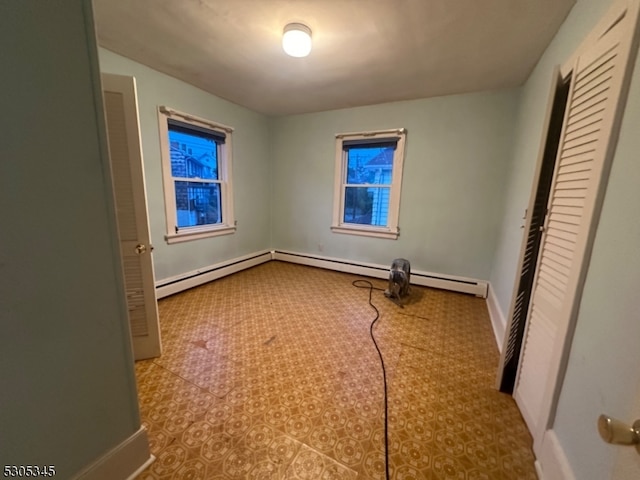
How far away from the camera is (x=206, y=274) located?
331 centimetres

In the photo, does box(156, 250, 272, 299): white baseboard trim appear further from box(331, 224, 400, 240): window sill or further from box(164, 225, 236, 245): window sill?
box(331, 224, 400, 240): window sill

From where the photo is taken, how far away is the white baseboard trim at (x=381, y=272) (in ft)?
A: 10.3

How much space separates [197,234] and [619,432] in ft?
11.3

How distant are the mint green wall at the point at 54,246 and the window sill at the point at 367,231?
309cm

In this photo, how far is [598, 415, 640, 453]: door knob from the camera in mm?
431

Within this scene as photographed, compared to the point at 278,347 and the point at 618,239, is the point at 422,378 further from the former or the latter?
the point at 618,239

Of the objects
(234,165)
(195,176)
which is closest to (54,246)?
(195,176)

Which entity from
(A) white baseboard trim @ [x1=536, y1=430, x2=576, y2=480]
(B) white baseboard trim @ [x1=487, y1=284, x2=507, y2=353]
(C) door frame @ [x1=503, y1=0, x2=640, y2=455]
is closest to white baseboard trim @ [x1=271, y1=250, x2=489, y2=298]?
(B) white baseboard trim @ [x1=487, y1=284, x2=507, y2=353]

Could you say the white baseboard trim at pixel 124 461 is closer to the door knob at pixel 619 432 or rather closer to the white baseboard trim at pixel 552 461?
the door knob at pixel 619 432

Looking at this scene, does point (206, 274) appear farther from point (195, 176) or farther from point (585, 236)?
point (585, 236)

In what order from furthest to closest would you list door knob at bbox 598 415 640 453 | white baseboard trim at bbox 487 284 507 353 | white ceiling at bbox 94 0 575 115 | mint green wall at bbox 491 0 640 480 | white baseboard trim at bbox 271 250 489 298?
1. white baseboard trim at bbox 271 250 489 298
2. white baseboard trim at bbox 487 284 507 353
3. white ceiling at bbox 94 0 575 115
4. mint green wall at bbox 491 0 640 480
5. door knob at bbox 598 415 640 453

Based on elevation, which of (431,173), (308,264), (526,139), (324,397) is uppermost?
(526,139)

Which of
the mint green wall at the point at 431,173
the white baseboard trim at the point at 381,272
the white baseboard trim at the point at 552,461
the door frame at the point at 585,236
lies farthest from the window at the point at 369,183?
the white baseboard trim at the point at 552,461

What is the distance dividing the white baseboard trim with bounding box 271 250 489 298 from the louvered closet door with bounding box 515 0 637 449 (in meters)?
1.83
